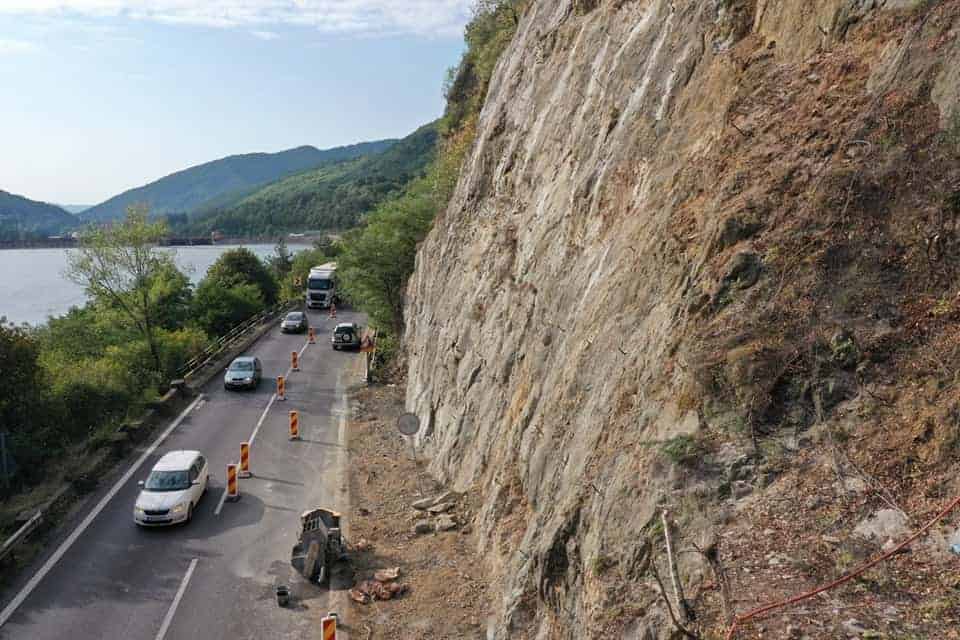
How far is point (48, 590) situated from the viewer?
13.8m

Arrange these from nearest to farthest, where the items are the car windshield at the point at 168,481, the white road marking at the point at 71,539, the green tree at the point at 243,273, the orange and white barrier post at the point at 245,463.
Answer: the white road marking at the point at 71,539 < the car windshield at the point at 168,481 < the orange and white barrier post at the point at 245,463 < the green tree at the point at 243,273

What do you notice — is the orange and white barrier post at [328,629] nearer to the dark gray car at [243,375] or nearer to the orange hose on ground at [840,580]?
the orange hose on ground at [840,580]

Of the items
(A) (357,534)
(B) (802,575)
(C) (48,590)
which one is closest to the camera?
(B) (802,575)

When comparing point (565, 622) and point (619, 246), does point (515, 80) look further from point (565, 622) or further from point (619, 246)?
point (565, 622)

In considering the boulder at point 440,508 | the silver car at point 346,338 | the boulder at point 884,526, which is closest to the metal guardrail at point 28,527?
the boulder at point 440,508

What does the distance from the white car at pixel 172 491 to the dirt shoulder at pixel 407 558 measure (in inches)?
149

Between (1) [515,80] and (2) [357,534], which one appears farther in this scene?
(1) [515,80]

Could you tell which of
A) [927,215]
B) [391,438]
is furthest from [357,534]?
[927,215]

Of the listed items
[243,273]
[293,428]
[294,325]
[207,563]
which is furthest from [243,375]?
[243,273]

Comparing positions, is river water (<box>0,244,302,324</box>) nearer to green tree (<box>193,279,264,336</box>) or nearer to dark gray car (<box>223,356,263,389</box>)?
green tree (<box>193,279,264,336</box>)

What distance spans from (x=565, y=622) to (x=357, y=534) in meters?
8.20

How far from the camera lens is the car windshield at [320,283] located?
6044cm

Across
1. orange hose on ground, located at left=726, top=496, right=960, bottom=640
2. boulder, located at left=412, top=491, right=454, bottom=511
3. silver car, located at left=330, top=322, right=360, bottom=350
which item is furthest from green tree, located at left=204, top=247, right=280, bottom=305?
orange hose on ground, located at left=726, top=496, right=960, bottom=640

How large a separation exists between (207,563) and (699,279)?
38.0ft
